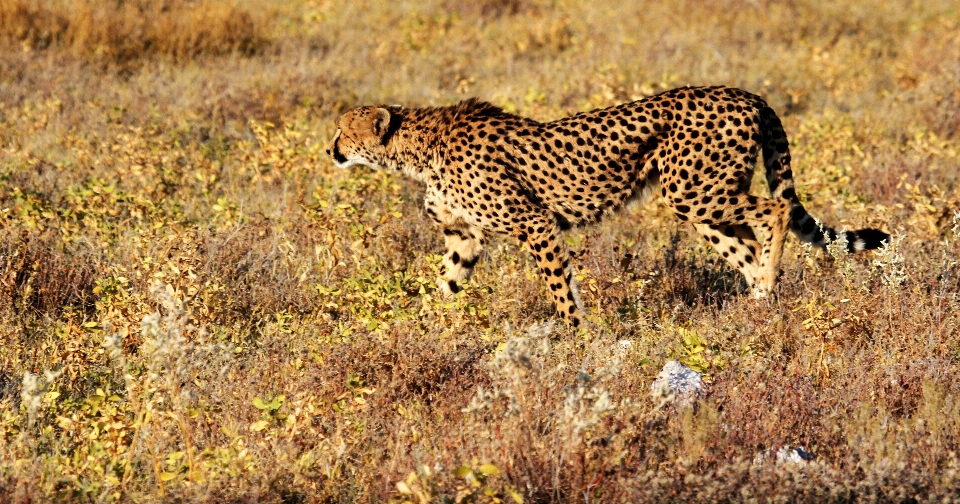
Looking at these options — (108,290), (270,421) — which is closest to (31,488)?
(270,421)

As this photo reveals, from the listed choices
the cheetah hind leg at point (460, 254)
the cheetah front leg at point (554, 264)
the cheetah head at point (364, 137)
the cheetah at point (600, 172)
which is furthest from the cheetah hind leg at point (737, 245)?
the cheetah head at point (364, 137)

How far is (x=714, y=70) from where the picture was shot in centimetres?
1037

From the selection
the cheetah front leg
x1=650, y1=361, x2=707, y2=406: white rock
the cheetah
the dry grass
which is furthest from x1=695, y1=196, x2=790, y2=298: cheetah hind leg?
the dry grass

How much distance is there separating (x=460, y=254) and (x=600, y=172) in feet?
2.72

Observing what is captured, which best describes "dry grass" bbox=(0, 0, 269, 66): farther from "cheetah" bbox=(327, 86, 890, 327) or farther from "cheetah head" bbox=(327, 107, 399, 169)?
"cheetah" bbox=(327, 86, 890, 327)

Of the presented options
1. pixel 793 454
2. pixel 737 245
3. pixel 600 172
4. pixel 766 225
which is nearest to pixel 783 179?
pixel 766 225

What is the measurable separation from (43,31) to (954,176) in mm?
7471

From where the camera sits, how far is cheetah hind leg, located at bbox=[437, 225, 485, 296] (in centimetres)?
578

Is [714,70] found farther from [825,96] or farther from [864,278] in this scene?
[864,278]

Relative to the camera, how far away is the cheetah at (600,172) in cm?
542

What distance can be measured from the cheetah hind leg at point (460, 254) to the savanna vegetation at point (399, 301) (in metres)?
0.16

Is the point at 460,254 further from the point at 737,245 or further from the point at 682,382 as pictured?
the point at 682,382

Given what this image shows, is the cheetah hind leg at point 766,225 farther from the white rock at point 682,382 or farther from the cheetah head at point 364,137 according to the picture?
the cheetah head at point 364,137

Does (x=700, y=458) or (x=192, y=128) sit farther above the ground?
(x=700, y=458)
